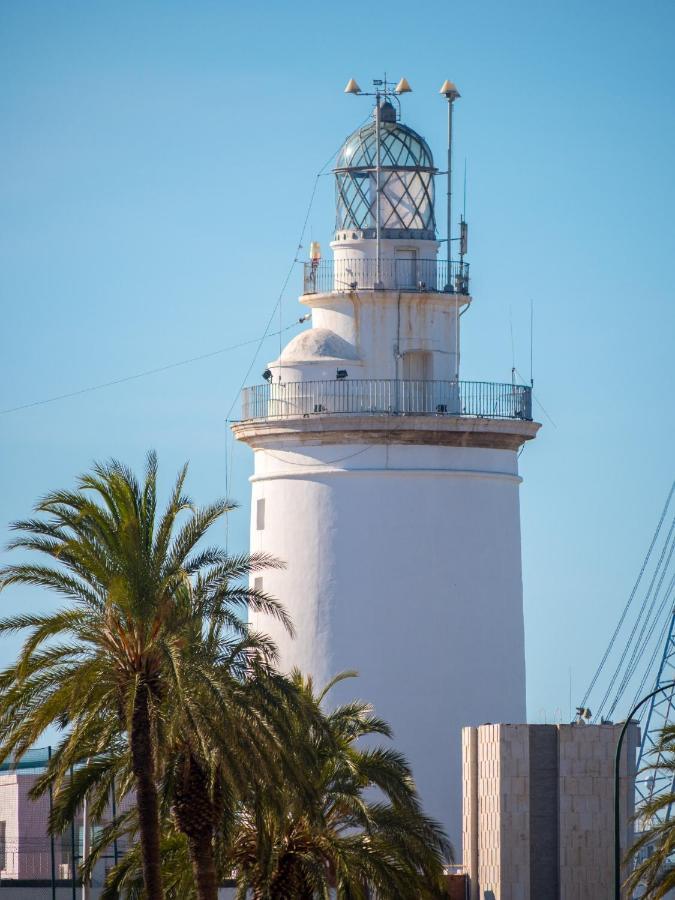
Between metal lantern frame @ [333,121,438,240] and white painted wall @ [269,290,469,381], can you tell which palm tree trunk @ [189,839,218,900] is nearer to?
white painted wall @ [269,290,469,381]

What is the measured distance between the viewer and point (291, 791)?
1232 inches

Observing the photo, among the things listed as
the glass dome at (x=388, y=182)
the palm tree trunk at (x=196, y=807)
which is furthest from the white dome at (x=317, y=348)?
the palm tree trunk at (x=196, y=807)

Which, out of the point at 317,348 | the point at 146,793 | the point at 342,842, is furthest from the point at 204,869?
the point at 317,348

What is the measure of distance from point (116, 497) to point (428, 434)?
501 inches

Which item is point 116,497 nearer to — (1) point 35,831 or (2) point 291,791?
(2) point 291,791

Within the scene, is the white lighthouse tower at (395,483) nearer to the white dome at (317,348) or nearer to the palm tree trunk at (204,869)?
the white dome at (317,348)

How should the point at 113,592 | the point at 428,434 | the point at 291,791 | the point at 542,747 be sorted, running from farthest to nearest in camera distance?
the point at 428,434, the point at 542,747, the point at 291,791, the point at 113,592

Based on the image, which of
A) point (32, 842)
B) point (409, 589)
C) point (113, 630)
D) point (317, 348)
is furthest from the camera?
point (32, 842)

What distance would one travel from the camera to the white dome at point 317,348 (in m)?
42.3

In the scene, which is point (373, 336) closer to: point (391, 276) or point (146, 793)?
point (391, 276)

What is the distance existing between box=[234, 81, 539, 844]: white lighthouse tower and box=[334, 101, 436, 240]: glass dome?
27 mm

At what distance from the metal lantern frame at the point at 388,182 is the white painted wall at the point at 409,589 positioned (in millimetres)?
4383

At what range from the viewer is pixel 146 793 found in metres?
29.7

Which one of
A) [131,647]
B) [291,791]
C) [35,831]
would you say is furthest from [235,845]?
[35,831]
